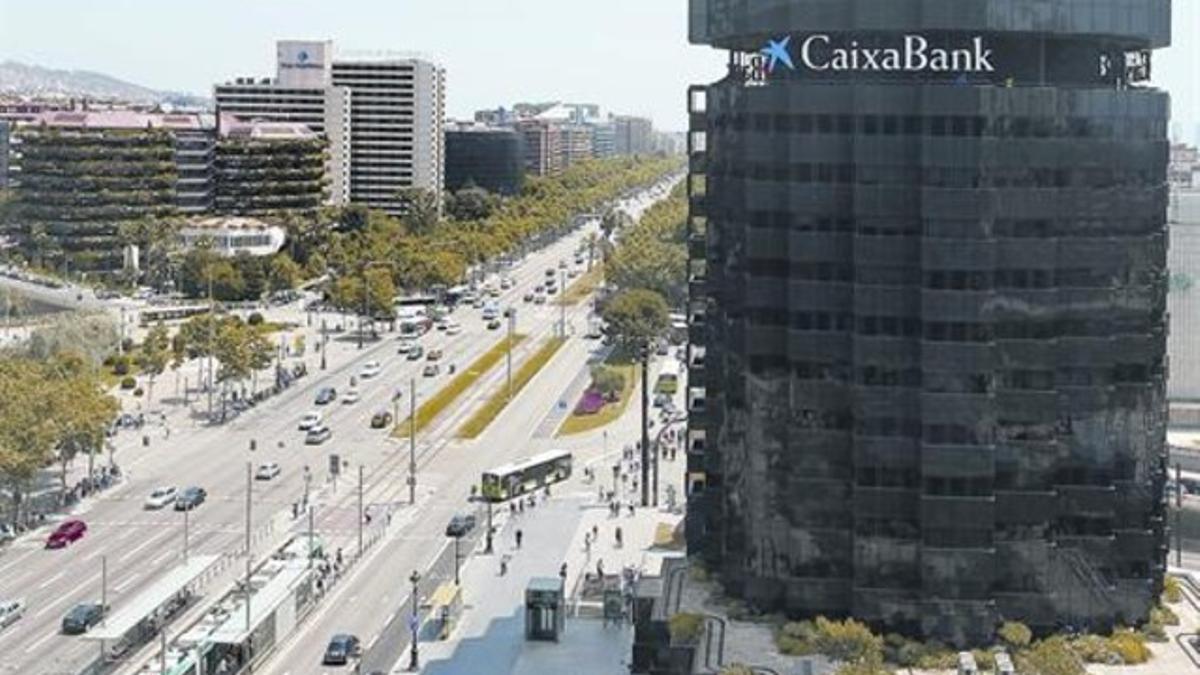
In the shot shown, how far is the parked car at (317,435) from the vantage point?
166750 mm

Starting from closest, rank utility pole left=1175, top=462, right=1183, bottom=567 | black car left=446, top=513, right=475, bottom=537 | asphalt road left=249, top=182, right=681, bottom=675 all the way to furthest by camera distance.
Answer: asphalt road left=249, top=182, right=681, bottom=675 < utility pole left=1175, top=462, right=1183, bottom=567 < black car left=446, top=513, right=475, bottom=537

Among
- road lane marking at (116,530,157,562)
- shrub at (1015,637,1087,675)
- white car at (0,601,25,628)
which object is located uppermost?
shrub at (1015,637,1087,675)

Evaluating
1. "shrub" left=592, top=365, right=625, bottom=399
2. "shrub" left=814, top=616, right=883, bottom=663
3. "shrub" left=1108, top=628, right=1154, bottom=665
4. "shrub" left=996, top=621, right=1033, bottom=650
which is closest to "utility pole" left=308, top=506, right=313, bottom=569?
"shrub" left=814, top=616, right=883, bottom=663

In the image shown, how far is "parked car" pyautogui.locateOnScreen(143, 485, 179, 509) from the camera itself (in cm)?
13838

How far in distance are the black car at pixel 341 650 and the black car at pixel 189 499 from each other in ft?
127

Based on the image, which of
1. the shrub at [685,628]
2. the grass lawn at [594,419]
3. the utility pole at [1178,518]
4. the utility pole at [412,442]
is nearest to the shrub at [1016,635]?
the shrub at [685,628]

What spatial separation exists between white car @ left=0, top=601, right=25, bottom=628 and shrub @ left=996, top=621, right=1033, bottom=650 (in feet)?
194

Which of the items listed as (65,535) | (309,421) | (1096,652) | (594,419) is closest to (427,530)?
(65,535)

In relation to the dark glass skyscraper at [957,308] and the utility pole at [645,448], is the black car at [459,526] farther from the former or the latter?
the dark glass skyscraper at [957,308]

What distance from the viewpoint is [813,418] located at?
88562 millimetres

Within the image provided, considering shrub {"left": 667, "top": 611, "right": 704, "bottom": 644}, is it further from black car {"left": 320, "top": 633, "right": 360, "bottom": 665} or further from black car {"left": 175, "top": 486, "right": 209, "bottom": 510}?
black car {"left": 175, "top": 486, "right": 209, "bottom": 510}

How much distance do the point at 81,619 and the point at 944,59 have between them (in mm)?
59354

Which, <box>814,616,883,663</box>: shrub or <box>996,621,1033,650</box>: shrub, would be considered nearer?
<box>814,616,883,663</box>: shrub

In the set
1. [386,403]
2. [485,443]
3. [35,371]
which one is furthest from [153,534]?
[386,403]
